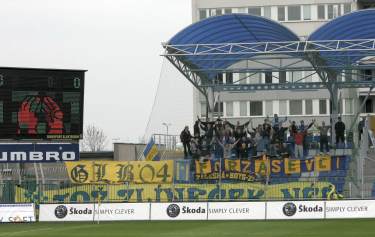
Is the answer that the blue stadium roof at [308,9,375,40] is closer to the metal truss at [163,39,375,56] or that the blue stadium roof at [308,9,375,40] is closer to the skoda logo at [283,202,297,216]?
the metal truss at [163,39,375,56]

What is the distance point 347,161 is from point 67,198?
13972 millimetres

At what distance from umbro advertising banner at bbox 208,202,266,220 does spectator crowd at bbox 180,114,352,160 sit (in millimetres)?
8546

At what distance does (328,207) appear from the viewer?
3466 centimetres

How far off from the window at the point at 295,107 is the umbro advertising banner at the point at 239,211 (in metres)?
45.5

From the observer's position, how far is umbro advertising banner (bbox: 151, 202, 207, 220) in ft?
118

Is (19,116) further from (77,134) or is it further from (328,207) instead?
(328,207)

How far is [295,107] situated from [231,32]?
124ft

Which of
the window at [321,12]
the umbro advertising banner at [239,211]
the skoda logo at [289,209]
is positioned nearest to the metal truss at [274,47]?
the umbro advertising banner at [239,211]

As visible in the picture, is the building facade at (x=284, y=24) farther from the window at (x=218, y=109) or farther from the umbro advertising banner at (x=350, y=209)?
the umbro advertising banner at (x=350, y=209)

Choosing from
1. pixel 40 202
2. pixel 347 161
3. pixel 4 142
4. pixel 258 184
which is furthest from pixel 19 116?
pixel 347 161

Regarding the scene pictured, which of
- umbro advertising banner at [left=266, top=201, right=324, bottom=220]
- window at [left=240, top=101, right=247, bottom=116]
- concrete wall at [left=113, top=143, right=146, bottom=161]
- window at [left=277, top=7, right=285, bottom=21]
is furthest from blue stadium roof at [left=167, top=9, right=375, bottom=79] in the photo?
window at [left=240, top=101, right=247, bottom=116]

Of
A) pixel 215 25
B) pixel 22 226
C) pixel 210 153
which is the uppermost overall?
pixel 215 25

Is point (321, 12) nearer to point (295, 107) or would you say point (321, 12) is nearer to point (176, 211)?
point (295, 107)

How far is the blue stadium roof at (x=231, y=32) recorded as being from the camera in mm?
41406
